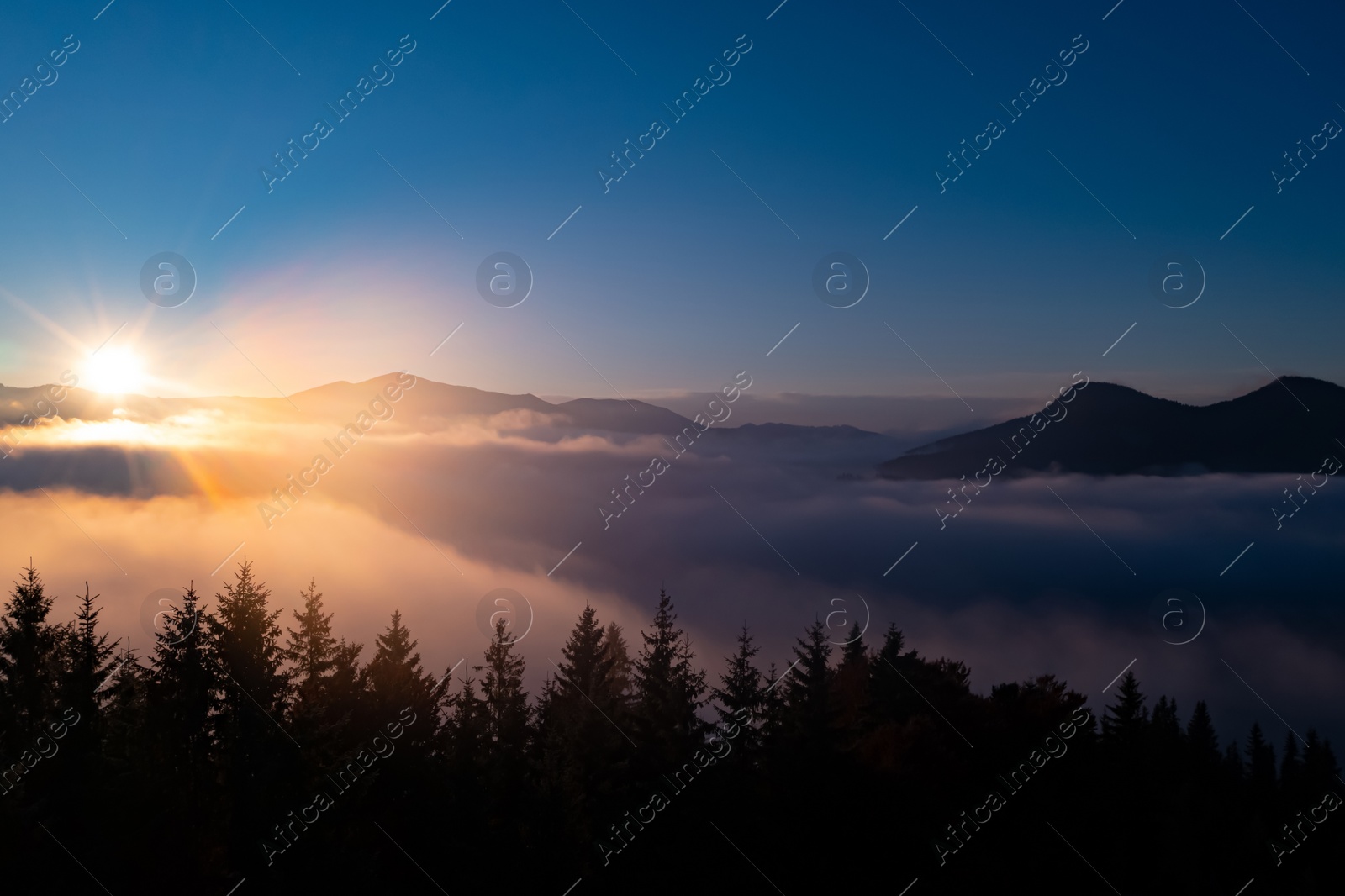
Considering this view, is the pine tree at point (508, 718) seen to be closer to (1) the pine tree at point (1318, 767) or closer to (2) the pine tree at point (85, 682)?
(2) the pine tree at point (85, 682)

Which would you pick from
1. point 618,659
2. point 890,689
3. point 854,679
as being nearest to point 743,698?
point 890,689

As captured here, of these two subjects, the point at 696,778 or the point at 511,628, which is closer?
the point at 696,778

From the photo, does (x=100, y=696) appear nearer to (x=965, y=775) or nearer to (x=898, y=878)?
(x=898, y=878)

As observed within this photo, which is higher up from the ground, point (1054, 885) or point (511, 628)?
point (511, 628)

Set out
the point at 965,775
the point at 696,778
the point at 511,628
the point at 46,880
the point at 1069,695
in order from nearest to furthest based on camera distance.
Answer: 1. the point at 46,880
2. the point at 696,778
3. the point at 965,775
4. the point at 1069,695
5. the point at 511,628

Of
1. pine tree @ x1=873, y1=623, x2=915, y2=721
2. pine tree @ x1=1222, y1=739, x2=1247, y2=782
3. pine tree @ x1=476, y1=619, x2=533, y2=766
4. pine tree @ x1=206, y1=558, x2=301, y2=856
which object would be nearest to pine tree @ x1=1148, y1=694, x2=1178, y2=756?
pine tree @ x1=1222, y1=739, x2=1247, y2=782

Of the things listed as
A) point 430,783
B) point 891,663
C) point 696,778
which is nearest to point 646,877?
point 696,778

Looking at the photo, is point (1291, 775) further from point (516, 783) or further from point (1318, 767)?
point (516, 783)

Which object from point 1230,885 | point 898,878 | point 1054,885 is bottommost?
point 1230,885
